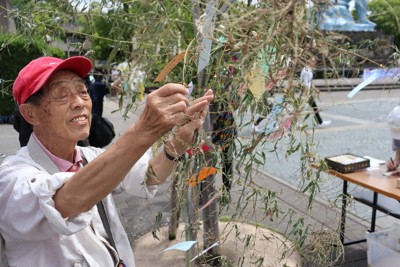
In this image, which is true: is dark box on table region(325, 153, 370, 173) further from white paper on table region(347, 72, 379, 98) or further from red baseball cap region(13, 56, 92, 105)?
red baseball cap region(13, 56, 92, 105)

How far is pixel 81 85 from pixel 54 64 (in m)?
0.12

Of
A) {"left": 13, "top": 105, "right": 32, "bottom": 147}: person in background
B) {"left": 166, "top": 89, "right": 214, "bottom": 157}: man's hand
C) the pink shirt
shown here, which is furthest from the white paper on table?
{"left": 13, "top": 105, "right": 32, "bottom": 147}: person in background

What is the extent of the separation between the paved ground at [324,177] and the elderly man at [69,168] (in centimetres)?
24

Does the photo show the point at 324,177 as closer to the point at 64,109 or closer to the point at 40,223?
the point at 64,109

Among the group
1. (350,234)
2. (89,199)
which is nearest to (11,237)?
(89,199)

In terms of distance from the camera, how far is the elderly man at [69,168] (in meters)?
1.17

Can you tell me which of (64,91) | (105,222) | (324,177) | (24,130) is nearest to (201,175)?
(105,222)

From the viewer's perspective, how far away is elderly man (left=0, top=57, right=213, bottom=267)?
1167mm

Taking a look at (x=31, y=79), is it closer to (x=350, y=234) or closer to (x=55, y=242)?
(x=55, y=242)

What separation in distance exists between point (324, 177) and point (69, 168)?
1.61 meters

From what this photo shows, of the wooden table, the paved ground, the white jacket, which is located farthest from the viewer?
the wooden table

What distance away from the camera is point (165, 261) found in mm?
3609

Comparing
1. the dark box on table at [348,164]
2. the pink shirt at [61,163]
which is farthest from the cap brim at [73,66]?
the dark box on table at [348,164]

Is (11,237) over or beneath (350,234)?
over
